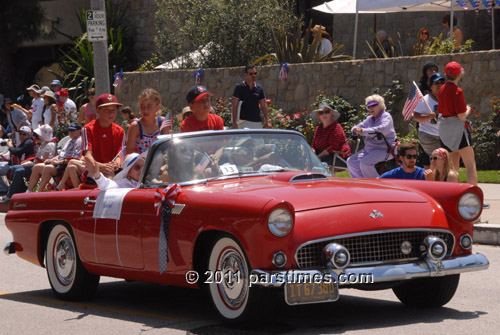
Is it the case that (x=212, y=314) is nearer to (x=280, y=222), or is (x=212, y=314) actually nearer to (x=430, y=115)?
(x=280, y=222)

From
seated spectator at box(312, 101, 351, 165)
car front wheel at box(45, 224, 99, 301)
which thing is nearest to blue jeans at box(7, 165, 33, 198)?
seated spectator at box(312, 101, 351, 165)

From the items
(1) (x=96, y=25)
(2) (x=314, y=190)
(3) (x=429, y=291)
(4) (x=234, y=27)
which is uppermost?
(1) (x=96, y=25)

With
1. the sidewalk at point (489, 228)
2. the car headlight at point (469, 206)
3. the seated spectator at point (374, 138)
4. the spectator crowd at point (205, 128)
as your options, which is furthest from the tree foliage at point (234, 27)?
the car headlight at point (469, 206)

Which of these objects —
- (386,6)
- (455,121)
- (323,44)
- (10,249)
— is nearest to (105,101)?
Answer: (10,249)

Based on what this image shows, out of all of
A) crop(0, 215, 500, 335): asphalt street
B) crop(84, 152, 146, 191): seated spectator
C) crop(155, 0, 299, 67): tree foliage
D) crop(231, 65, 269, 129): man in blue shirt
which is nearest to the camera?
crop(0, 215, 500, 335): asphalt street

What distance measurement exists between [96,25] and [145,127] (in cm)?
617

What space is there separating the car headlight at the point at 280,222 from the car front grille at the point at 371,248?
0.52 feet

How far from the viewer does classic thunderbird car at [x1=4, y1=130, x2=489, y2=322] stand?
6043 mm

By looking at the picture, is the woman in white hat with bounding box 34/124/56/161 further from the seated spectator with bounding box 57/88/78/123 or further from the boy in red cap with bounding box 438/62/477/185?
the boy in red cap with bounding box 438/62/477/185

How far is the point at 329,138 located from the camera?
43.6 ft

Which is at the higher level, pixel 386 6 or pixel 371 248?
pixel 386 6

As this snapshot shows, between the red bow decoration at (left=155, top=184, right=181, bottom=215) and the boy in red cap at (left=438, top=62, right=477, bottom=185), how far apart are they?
19.2 feet

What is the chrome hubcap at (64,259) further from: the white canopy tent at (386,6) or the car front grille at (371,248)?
the white canopy tent at (386,6)

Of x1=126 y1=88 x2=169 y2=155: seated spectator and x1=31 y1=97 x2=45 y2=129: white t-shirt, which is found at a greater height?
x1=126 y1=88 x2=169 y2=155: seated spectator
